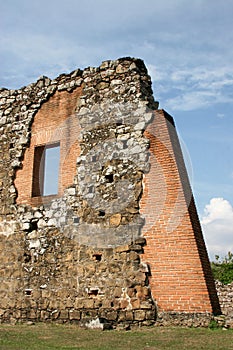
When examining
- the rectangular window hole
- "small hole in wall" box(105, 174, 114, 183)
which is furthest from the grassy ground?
"small hole in wall" box(105, 174, 114, 183)

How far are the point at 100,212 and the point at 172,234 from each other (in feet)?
6.06

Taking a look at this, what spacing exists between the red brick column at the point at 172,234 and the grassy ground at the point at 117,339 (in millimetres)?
675

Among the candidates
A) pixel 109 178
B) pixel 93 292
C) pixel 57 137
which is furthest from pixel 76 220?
pixel 57 137

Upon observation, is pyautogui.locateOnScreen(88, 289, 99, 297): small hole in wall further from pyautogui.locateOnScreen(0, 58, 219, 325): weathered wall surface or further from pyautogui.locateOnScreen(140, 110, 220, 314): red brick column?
pyautogui.locateOnScreen(140, 110, 220, 314): red brick column

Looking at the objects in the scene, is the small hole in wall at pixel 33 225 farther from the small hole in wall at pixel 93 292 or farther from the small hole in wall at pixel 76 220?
the small hole in wall at pixel 93 292

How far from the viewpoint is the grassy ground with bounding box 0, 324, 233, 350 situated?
652 cm

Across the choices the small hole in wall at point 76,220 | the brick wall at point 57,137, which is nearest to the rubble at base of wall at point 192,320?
the small hole in wall at point 76,220

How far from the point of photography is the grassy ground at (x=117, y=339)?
6520 mm

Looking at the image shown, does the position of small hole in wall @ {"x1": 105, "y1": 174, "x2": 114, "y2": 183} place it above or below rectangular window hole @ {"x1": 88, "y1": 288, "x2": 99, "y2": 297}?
above

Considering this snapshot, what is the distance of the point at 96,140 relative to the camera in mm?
10086

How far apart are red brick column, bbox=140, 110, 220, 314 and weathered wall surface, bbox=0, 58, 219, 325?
0.8 inches

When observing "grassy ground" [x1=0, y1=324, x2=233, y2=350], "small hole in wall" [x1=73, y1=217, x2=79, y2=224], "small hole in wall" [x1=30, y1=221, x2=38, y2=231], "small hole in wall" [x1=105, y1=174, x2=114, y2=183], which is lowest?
"grassy ground" [x1=0, y1=324, x2=233, y2=350]

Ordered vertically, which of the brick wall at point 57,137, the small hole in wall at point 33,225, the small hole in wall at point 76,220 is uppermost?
the brick wall at point 57,137

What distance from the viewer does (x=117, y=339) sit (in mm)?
7199
